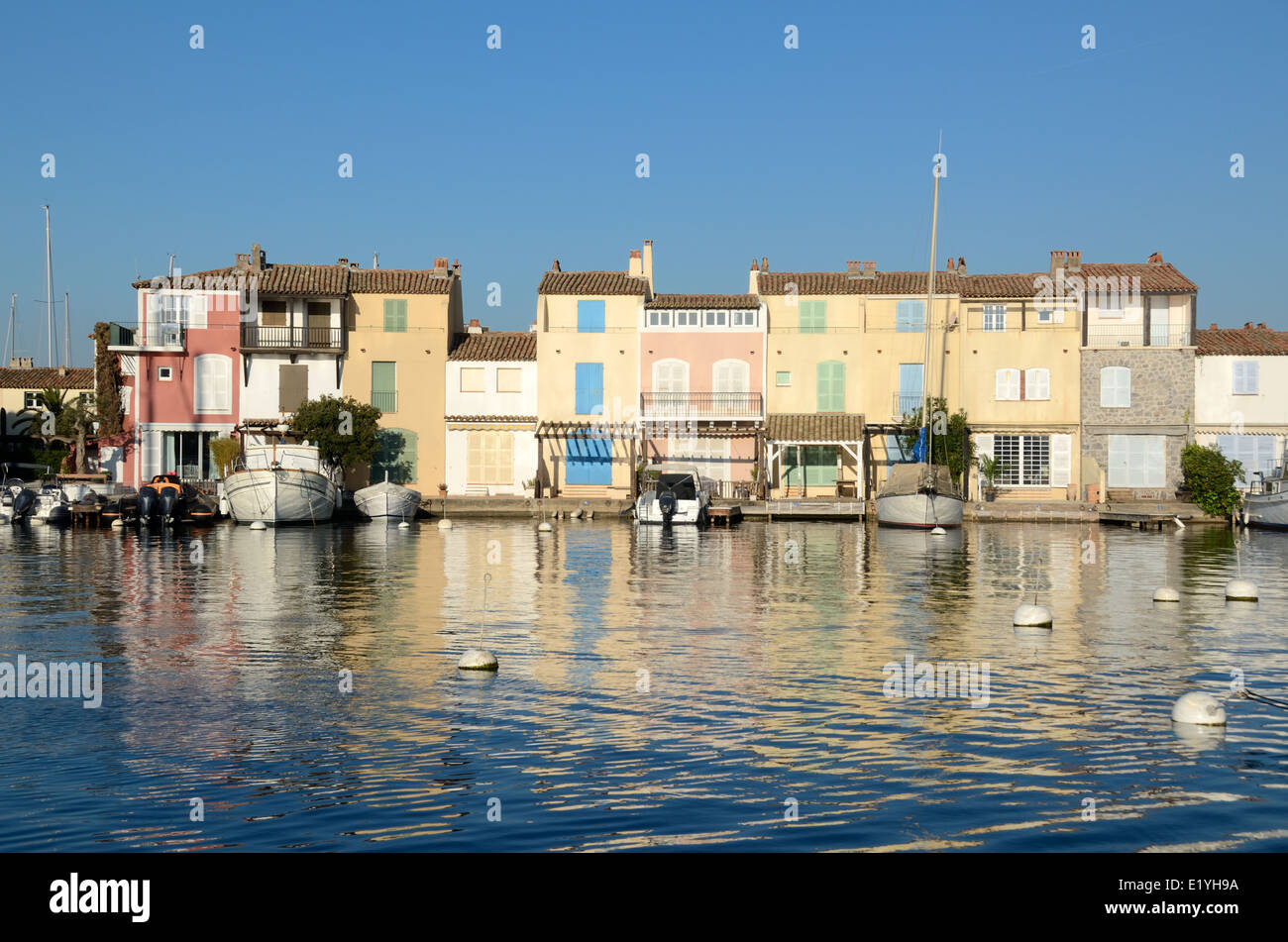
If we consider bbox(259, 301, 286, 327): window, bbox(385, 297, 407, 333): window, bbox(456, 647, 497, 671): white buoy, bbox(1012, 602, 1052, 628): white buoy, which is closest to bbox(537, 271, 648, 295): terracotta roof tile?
bbox(385, 297, 407, 333): window

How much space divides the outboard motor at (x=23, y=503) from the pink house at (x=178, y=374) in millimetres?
6529

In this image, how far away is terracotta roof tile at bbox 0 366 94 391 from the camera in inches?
2879

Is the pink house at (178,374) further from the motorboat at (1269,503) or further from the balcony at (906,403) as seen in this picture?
the motorboat at (1269,503)

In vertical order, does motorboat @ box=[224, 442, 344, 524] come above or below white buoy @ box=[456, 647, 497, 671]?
above

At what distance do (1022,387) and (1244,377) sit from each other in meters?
9.54

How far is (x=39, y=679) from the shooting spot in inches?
586

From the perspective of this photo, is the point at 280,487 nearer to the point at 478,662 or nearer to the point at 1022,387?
the point at 1022,387

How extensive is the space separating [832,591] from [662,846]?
1692 centimetres

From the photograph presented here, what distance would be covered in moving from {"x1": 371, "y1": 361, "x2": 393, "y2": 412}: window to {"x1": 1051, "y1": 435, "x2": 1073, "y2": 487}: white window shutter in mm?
27746

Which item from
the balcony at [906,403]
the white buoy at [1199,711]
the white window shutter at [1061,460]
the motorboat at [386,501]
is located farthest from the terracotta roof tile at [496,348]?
the white buoy at [1199,711]

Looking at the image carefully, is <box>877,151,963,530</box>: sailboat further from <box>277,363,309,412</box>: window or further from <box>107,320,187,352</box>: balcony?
<box>107,320,187,352</box>: balcony

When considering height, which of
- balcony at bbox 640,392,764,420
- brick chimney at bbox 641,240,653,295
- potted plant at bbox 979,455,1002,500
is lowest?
potted plant at bbox 979,455,1002,500
